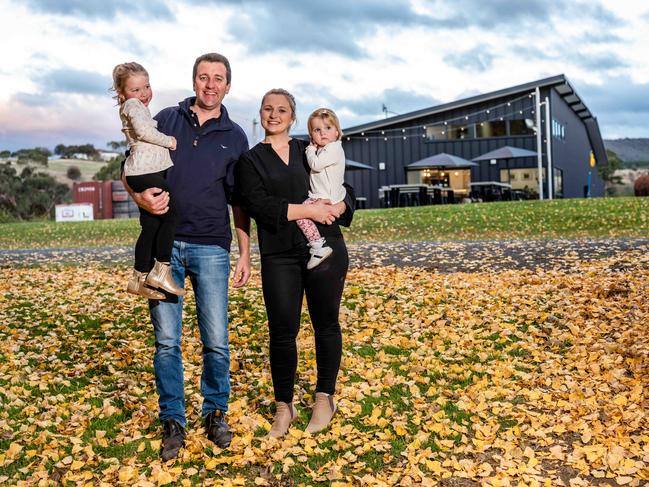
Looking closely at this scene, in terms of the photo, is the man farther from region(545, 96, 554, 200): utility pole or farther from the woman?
region(545, 96, 554, 200): utility pole

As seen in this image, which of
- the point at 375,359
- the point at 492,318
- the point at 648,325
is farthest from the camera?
the point at 492,318

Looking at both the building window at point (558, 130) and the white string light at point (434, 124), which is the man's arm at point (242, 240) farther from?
the building window at point (558, 130)

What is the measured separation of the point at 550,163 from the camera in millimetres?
29781

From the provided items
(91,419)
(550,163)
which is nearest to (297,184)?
(91,419)

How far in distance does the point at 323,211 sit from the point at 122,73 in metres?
1.43

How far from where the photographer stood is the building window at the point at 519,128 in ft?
104

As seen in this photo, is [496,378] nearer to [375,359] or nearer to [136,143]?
[375,359]

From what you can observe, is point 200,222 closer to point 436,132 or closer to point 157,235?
point 157,235

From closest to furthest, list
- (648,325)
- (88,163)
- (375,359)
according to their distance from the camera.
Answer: (375,359) → (648,325) → (88,163)

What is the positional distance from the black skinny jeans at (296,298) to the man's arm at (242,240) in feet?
0.76

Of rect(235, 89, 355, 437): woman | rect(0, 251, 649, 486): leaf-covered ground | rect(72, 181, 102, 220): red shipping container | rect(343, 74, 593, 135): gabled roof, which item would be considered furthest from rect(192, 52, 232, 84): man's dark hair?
rect(72, 181, 102, 220): red shipping container

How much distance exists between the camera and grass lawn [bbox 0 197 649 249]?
1761 centimetres

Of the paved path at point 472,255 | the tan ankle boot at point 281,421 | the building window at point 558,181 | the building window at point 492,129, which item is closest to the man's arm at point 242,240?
the tan ankle boot at point 281,421

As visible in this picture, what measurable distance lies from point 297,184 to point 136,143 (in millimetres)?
1018
